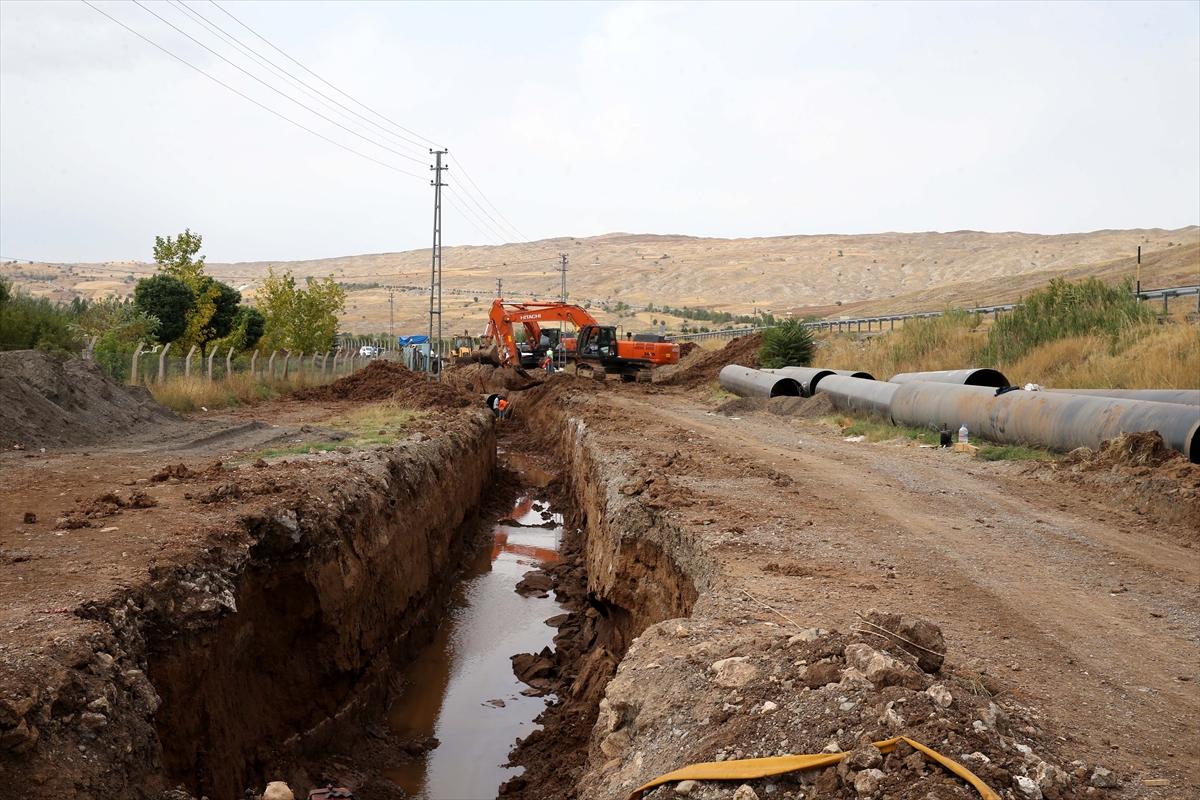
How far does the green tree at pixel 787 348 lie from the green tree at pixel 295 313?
20.1m

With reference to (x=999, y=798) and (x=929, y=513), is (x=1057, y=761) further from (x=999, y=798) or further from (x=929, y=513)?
(x=929, y=513)

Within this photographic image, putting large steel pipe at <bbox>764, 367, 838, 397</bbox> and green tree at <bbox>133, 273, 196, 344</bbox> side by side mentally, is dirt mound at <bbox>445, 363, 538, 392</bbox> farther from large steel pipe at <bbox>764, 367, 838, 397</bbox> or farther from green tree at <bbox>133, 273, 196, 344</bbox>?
large steel pipe at <bbox>764, 367, 838, 397</bbox>

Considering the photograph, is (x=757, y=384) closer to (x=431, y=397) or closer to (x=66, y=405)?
(x=431, y=397)

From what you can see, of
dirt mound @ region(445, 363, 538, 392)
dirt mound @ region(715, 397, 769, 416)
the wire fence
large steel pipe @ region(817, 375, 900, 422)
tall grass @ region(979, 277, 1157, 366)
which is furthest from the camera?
dirt mound @ region(445, 363, 538, 392)

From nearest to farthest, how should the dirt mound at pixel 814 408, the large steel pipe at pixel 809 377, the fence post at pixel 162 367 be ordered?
the fence post at pixel 162 367, the dirt mound at pixel 814 408, the large steel pipe at pixel 809 377

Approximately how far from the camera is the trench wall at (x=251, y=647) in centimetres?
470

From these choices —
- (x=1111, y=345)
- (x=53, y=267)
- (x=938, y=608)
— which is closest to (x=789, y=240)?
(x=53, y=267)

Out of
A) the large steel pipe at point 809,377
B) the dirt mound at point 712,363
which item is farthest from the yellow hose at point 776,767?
the dirt mound at point 712,363

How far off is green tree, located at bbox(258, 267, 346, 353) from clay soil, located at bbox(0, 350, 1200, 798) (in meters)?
26.6

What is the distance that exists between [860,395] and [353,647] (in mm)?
14964

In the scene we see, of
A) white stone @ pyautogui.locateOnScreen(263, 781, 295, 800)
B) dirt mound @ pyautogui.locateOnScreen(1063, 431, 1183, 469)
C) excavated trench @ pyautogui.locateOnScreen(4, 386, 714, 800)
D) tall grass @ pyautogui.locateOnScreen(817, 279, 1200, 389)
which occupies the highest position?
tall grass @ pyautogui.locateOnScreen(817, 279, 1200, 389)

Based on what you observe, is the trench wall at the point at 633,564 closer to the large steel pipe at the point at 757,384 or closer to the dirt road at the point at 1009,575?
the dirt road at the point at 1009,575

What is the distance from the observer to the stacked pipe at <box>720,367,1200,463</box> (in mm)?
12352

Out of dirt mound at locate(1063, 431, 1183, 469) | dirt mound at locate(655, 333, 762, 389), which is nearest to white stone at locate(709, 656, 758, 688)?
dirt mound at locate(1063, 431, 1183, 469)
